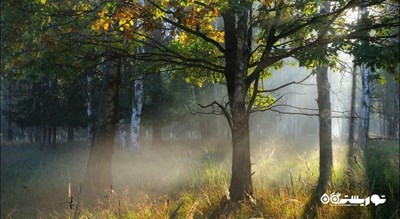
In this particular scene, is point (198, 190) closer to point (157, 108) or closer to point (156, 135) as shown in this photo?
point (157, 108)

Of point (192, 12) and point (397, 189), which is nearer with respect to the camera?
point (192, 12)

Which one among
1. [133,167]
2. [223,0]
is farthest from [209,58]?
[133,167]

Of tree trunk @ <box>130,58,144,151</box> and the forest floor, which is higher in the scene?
tree trunk @ <box>130,58,144,151</box>

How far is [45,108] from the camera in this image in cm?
2825

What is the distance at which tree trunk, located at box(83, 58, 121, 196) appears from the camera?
33.8 feet

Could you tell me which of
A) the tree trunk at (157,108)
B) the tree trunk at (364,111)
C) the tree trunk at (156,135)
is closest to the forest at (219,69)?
the tree trunk at (364,111)

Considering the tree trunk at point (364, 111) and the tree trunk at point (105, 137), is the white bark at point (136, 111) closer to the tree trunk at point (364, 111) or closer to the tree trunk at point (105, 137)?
the tree trunk at point (105, 137)

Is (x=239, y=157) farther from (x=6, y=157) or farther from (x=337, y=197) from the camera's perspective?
(x=6, y=157)

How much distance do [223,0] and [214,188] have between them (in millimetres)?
4198

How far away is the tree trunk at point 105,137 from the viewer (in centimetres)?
1031

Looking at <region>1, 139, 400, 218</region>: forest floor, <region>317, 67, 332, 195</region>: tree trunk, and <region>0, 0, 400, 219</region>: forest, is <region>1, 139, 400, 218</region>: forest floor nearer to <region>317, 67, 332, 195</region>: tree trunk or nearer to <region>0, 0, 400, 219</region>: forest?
<region>0, 0, 400, 219</region>: forest

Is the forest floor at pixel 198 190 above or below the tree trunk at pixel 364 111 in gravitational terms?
below

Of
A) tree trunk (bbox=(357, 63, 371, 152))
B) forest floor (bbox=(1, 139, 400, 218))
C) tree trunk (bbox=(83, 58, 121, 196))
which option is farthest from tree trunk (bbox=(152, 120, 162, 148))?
tree trunk (bbox=(83, 58, 121, 196))

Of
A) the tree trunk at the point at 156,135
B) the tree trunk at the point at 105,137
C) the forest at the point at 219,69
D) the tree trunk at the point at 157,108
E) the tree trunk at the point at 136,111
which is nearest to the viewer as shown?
the forest at the point at 219,69
